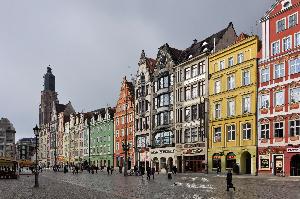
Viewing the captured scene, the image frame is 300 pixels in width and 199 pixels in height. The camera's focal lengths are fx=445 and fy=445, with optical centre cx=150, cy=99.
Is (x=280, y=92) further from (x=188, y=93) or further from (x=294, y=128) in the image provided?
(x=188, y=93)

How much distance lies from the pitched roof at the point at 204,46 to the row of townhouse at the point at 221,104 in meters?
0.23

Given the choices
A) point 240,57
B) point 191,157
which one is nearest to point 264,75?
point 240,57

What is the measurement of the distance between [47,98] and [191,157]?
118074 millimetres

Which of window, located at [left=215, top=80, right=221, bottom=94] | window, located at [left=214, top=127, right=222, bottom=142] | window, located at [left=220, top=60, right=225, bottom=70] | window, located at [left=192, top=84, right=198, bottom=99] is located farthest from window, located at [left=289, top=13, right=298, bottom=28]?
window, located at [left=192, top=84, right=198, bottom=99]

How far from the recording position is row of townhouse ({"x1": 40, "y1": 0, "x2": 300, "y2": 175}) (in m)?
53.2

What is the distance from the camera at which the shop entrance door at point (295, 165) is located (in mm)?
50878

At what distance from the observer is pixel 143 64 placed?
8950 cm

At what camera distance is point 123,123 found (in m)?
100

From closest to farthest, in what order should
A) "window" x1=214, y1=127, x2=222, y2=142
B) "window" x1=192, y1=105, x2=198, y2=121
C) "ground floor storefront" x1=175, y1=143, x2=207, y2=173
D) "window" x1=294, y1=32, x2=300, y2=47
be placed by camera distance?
"window" x1=294, y1=32, x2=300, y2=47 → "window" x1=214, y1=127, x2=222, y2=142 → "ground floor storefront" x1=175, y1=143, x2=207, y2=173 → "window" x1=192, y1=105, x2=198, y2=121

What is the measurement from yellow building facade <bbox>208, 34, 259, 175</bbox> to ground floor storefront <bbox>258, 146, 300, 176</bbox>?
4.66 feet

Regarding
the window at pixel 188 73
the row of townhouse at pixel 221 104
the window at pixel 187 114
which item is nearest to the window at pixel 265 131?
the row of townhouse at pixel 221 104

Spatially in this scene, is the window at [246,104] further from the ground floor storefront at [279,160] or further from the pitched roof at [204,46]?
the pitched roof at [204,46]

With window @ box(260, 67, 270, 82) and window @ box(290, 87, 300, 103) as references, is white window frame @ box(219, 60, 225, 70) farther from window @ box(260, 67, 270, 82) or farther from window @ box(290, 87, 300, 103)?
window @ box(290, 87, 300, 103)

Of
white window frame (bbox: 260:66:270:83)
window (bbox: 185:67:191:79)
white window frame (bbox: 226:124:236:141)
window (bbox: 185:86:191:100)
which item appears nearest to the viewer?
white window frame (bbox: 260:66:270:83)
